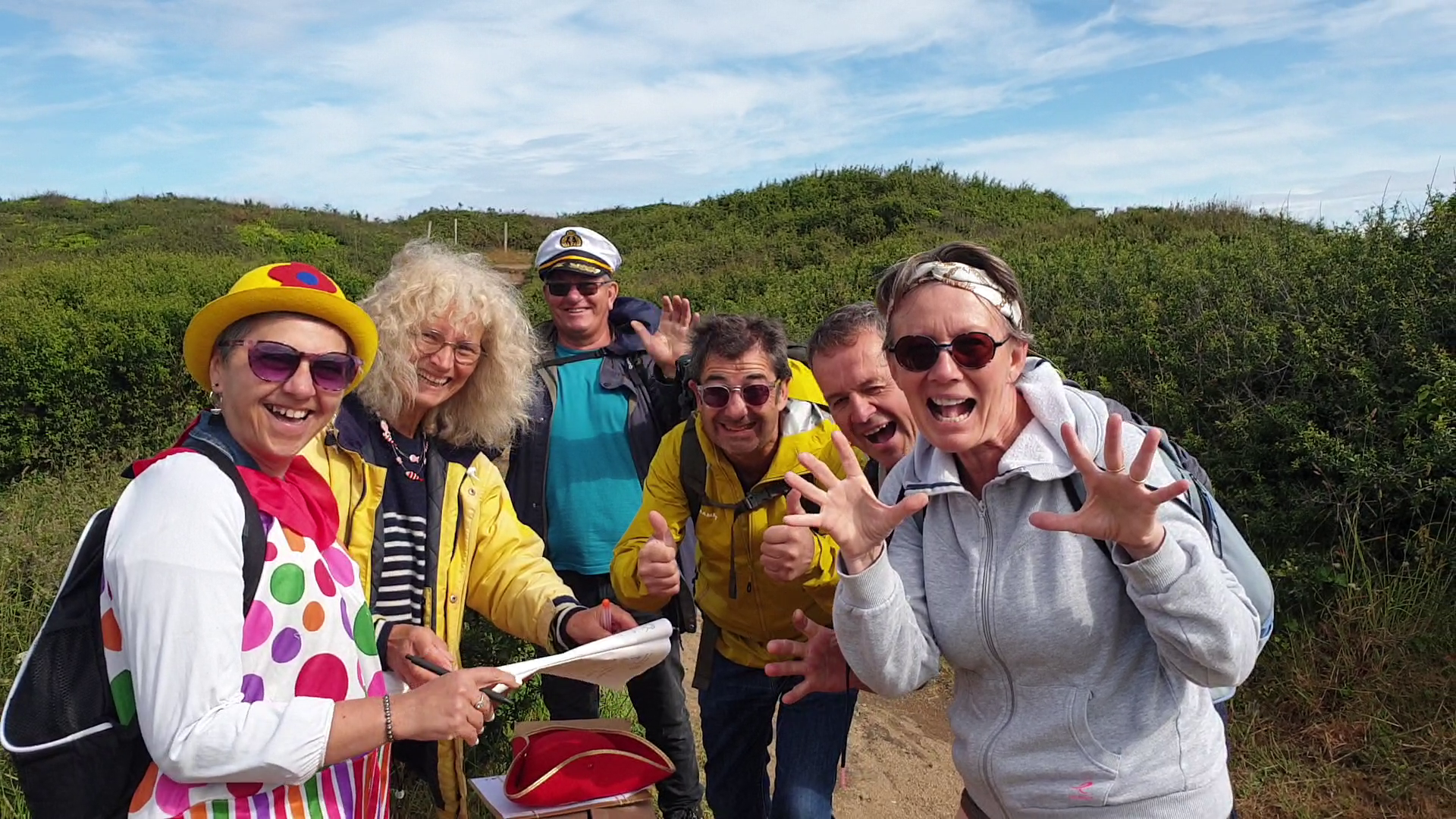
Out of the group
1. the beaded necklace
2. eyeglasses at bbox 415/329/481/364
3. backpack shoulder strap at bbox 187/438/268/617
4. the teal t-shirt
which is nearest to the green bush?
the teal t-shirt

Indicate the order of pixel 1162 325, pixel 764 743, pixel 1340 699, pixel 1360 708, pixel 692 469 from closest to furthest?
1. pixel 692 469
2. pixel 764 743
3. pixel 1360 708
4. pixel 1340 699
5. pixel 1162 325

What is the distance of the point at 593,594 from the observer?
378cm

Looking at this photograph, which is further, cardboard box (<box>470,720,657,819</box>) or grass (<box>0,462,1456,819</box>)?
grass (<box>0,462,1456,819</box>)

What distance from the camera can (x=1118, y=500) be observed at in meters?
1.57

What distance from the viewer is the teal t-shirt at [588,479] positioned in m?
3.74

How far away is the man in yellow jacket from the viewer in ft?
8.67

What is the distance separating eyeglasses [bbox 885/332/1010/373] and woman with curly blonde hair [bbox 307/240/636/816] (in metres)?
1.00

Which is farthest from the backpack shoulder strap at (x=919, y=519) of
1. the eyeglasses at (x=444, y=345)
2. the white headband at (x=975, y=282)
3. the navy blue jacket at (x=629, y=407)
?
the navy blue jacket at (x=629, y=407)

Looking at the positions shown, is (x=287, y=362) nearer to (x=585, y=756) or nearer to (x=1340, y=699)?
(x=585, y=756)

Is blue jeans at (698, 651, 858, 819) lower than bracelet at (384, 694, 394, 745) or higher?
lower

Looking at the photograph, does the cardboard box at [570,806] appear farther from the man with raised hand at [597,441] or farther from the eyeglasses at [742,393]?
the man with raised hand at [597,441]

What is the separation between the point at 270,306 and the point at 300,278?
0.08m

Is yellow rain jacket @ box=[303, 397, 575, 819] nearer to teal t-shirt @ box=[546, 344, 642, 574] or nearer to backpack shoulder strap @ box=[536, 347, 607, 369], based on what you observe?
teal t-shirt @ box=[546, 344, 642, 574]

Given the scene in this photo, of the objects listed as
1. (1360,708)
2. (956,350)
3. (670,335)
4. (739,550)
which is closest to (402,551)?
(739,550)
